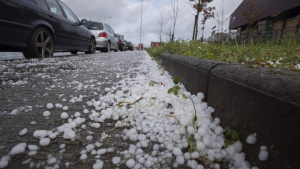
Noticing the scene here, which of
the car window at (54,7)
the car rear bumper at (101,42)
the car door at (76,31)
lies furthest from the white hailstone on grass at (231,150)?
the car rear bumper at (101,42)

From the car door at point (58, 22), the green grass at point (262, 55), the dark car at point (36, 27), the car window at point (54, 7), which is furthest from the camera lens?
the car window at point (54, 7)

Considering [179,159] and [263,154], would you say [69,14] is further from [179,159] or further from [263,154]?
[263,154]

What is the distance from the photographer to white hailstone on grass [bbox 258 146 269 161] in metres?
0.59

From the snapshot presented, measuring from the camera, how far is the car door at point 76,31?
4.81m

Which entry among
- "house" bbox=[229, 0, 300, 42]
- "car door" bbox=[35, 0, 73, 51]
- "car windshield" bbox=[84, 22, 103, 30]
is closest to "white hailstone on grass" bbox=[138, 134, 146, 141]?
"car door" bbox=[35, 0, 73, 51]

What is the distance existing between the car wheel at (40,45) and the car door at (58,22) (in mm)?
241

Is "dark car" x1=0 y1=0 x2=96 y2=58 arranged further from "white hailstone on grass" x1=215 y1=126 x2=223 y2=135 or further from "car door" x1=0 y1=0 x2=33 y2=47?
"white hailstone on grass" x1=215 y1=126 x2=223 y2=135

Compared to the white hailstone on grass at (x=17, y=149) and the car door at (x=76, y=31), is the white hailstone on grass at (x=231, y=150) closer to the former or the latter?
the white hailstone on grass at (x=17, y=149)

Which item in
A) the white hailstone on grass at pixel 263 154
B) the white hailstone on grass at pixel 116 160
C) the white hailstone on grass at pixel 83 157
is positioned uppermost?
the white hailstone on grass at pixel 263 154

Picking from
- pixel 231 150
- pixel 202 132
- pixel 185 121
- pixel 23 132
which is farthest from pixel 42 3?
pixel 231 150

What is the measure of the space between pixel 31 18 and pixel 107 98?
115 inches

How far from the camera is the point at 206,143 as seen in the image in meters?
0.82

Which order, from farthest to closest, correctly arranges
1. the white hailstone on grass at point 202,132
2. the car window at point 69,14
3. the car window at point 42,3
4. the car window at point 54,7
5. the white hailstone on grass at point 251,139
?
1. the car window at point 69,14
2. the car window at point 54,7
3. the car window at point 42,3
4. the white hailstone on grass at point 202,132
5. the white hailstone on grass at point 251,139

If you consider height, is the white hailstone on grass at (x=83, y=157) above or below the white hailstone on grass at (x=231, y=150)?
below
